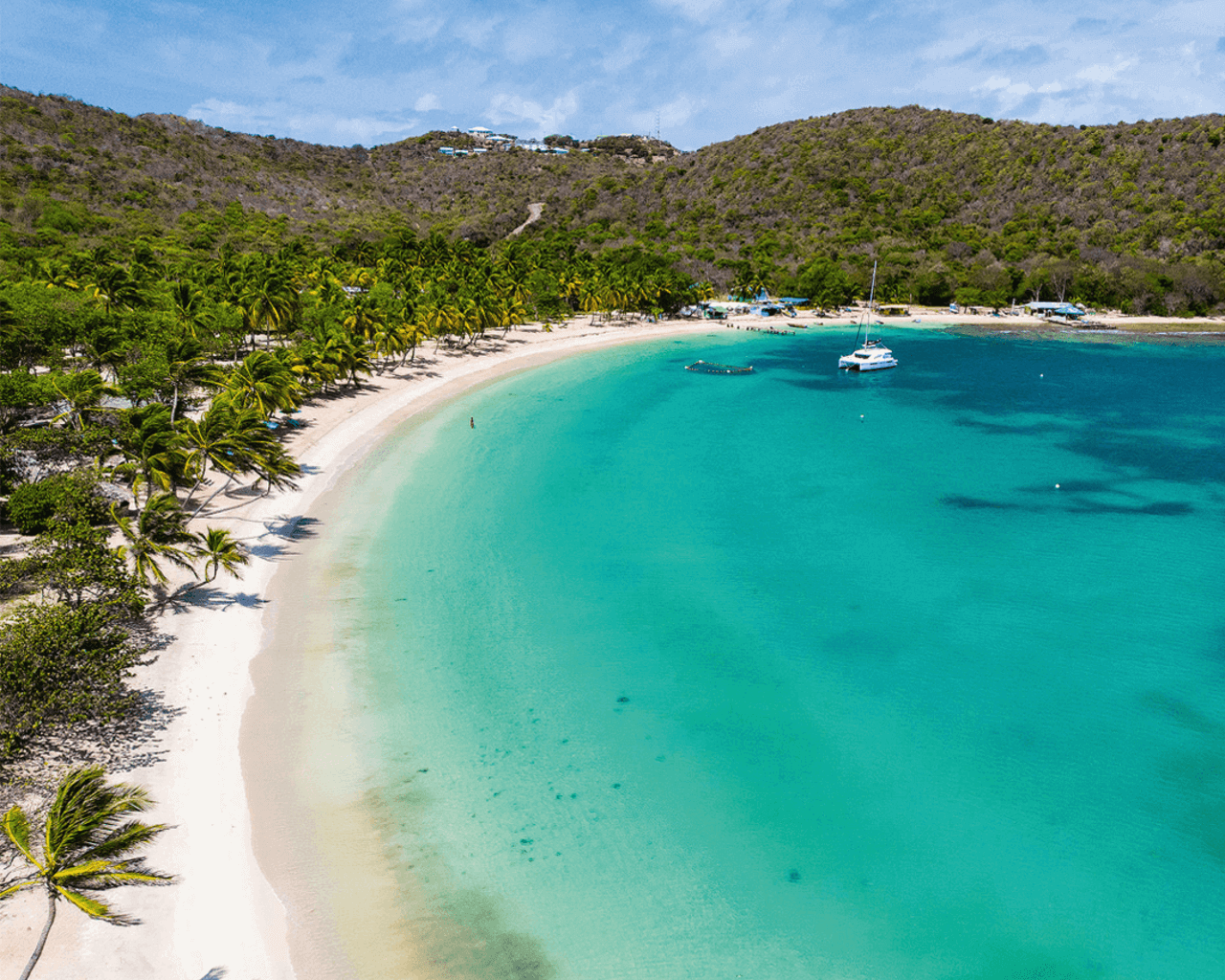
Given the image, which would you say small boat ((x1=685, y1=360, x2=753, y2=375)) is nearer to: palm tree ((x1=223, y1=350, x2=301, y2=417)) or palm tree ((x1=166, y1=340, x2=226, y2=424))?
palm tree ((x1=223, y1=350, x2=301, y2=417))

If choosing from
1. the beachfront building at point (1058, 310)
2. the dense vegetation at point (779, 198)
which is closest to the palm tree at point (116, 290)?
the dense vegetation at point (779, 198)

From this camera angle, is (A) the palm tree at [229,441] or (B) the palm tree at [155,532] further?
(A) the palm tree at [229,441]

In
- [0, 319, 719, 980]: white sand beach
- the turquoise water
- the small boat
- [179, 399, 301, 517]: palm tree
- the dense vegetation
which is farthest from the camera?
the dense vegetation

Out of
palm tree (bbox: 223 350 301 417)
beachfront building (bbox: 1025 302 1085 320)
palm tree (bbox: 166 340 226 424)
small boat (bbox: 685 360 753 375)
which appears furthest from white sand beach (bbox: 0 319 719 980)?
beachfront building (bbox: 1025 302 1085 320)

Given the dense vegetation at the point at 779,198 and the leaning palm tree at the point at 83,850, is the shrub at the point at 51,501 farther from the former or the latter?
the dense vegetation at the point at 779,198

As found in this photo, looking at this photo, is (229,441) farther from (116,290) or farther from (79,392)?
(116,290)

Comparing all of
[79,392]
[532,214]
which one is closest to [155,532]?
[79,392]
